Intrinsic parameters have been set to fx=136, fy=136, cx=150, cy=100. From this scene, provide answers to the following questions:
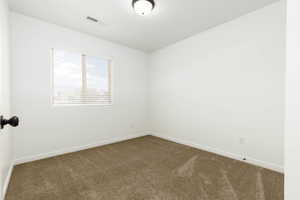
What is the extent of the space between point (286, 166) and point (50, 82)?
127 inches

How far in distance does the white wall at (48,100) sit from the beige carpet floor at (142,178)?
1.24 feet

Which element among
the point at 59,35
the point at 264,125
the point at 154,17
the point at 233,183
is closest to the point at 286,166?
the point at 233,183

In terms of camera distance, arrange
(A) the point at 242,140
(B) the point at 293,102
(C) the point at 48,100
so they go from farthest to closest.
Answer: (C) the point at 48,100, (A) the point at 242,140, (B) the point at 293,102

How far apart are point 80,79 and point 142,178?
7.95 feet

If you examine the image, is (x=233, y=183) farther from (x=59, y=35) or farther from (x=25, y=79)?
(x=59, y=35)

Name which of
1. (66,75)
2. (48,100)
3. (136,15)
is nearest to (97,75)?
(66,75)

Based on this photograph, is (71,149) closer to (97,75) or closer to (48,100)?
(48,100)

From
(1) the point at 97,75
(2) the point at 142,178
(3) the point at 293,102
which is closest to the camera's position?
(3) the point at 293,102

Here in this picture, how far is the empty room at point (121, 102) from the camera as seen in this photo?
176cm

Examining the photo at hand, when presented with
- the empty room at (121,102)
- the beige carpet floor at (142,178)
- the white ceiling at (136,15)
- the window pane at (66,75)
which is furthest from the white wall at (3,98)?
the window pane at (66,75)

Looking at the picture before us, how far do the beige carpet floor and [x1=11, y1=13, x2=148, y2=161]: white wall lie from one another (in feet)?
1.24

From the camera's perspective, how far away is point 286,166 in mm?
619

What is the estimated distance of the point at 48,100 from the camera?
255 centimetres

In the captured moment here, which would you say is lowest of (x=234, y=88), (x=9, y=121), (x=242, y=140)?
(x=242, y=140)
